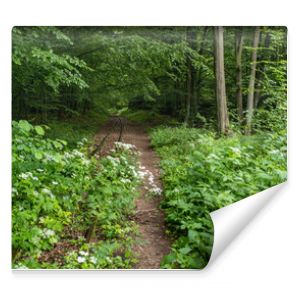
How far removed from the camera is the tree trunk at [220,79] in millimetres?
4475

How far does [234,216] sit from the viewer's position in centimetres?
443

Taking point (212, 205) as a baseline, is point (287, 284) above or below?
below

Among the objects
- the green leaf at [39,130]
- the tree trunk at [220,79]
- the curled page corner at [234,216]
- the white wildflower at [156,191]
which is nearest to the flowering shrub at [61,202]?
the green leaf at [39,130]

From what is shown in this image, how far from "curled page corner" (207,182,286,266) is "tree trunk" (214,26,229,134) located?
0.77 metres

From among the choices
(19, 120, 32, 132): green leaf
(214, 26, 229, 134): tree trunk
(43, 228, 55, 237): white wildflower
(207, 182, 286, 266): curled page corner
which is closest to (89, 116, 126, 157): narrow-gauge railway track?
(19, 120, 32, 132): green leaf

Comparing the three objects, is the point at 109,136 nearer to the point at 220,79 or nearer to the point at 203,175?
the point at 203,175

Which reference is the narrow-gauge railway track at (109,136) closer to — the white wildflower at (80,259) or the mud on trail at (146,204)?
the mud on trail at (146,204)

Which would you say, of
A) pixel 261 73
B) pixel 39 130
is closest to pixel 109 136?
pixel 39 130

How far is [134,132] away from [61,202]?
962 millimetres

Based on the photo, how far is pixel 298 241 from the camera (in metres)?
4.54

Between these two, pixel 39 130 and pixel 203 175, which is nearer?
pixel 39 130
